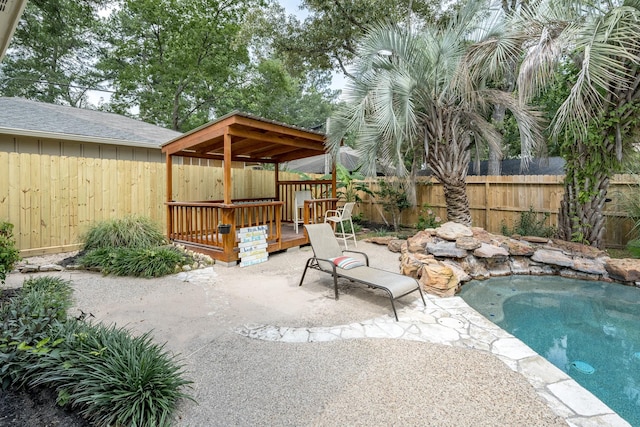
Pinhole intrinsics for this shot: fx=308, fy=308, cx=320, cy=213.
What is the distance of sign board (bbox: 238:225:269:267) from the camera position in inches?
227

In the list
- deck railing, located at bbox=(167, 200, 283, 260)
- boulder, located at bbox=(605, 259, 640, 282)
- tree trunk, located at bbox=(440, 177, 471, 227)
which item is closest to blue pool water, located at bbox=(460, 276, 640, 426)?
boulder, located at bbox=(605, 259, 640, 282)

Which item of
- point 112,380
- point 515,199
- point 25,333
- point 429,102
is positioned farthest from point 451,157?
point 25,333

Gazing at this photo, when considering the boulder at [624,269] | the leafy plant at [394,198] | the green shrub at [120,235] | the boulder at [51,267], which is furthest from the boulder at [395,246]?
the boulder at [51,267]

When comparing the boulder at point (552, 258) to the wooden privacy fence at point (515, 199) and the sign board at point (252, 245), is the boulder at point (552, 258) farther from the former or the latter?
the sign board at point (252, 245)

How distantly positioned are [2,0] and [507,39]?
6844 millimetres

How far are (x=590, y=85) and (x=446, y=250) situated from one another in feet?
10.5

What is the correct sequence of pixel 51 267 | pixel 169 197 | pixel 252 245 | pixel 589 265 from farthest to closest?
1. pixel 169 197
2. pixel 252 245
3. pixel 589 265
4. pixel 51 267

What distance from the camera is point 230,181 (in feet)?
18.2

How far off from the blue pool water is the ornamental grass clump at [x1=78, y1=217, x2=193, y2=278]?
4.83 metres

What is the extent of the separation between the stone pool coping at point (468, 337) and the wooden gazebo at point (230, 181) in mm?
3072

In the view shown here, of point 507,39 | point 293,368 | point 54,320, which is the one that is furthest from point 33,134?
point 507,39

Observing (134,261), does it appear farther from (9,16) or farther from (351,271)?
(9,16)

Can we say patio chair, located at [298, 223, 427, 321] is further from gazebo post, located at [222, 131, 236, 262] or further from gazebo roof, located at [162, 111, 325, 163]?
gazebo roof, located at [162, 111, 325, 163]

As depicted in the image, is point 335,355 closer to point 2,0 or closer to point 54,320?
point 54,320
